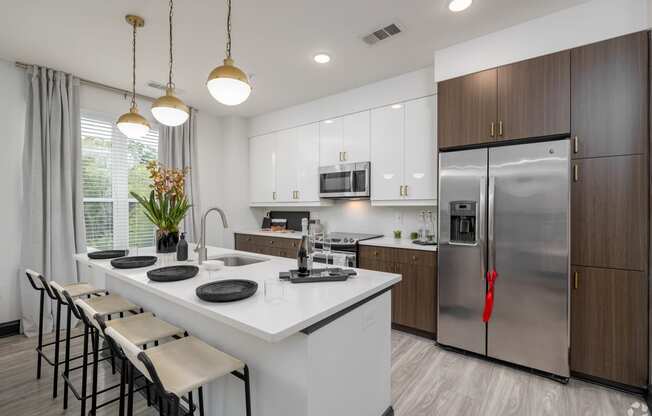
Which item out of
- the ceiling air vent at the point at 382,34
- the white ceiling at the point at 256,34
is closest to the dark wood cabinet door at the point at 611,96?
the white ceiling at the point at 256,34

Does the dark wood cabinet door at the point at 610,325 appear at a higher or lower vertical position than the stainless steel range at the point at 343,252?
lower

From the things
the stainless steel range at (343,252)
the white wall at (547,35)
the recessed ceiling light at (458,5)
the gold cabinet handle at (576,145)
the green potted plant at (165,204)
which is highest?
the recessed ceiling light at (458,5)

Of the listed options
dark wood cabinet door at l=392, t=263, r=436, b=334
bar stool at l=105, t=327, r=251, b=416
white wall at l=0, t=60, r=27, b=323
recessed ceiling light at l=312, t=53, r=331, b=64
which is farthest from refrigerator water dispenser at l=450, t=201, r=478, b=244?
white wall at l=0, t=60, r=27, b=323

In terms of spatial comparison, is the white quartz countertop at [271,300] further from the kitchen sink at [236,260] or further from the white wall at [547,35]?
the white wall at [547,35]

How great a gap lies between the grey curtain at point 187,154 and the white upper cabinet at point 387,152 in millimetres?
2605

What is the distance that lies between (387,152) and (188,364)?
287 centimetres

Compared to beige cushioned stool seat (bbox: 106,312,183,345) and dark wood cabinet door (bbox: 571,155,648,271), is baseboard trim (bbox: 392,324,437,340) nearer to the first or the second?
dark wood cabinet door (bbox: 571,155,648,271)

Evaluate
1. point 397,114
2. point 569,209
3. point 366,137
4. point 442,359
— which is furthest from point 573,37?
point 442,359

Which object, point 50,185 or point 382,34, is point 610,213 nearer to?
point 382,34

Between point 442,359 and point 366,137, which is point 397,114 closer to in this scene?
point 366,137

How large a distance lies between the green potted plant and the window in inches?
71.0

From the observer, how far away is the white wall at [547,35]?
82.4 inches

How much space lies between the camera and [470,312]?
264 cm

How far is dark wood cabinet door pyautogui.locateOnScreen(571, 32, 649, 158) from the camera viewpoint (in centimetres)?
205
